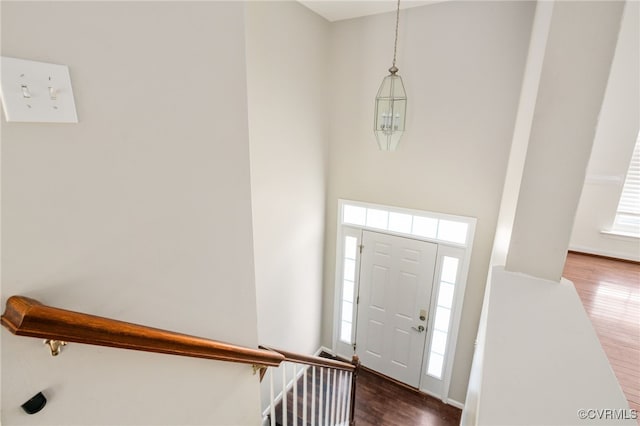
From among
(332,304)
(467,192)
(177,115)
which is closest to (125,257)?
(177,115)

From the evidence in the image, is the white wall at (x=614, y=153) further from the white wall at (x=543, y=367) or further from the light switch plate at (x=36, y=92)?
the light switch plate at (x=36, y=92)

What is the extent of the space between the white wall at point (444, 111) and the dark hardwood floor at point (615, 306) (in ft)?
3.10

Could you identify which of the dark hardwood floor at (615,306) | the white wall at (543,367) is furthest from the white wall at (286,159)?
the dark hardwood floor at (615,306)

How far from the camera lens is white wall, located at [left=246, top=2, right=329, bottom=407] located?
8.77ft

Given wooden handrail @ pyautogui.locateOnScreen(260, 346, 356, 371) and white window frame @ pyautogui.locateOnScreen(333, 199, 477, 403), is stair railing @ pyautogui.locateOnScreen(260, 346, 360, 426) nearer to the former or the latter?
wooden handrail @ pyautogui.locateOnScreen(260, 346, 356, 371)

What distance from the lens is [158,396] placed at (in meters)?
0.96

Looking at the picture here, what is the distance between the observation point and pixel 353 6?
3.04 meters

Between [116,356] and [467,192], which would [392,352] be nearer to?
[467,192]

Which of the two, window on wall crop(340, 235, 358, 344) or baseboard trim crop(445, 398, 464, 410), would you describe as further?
window on wall crop(340, 235, 358, 344)

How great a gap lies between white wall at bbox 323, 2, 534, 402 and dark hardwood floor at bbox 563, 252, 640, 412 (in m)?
0.94

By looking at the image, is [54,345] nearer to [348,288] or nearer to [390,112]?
[390,112]

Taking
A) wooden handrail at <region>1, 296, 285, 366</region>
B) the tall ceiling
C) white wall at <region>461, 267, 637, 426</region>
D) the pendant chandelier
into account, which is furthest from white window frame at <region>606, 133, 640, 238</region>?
wooden handrail at <region>1, 296, 285, 366</region>

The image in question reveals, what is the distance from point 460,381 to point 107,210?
4155 mm

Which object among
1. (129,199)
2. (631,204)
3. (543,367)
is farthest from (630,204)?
(129,199)
